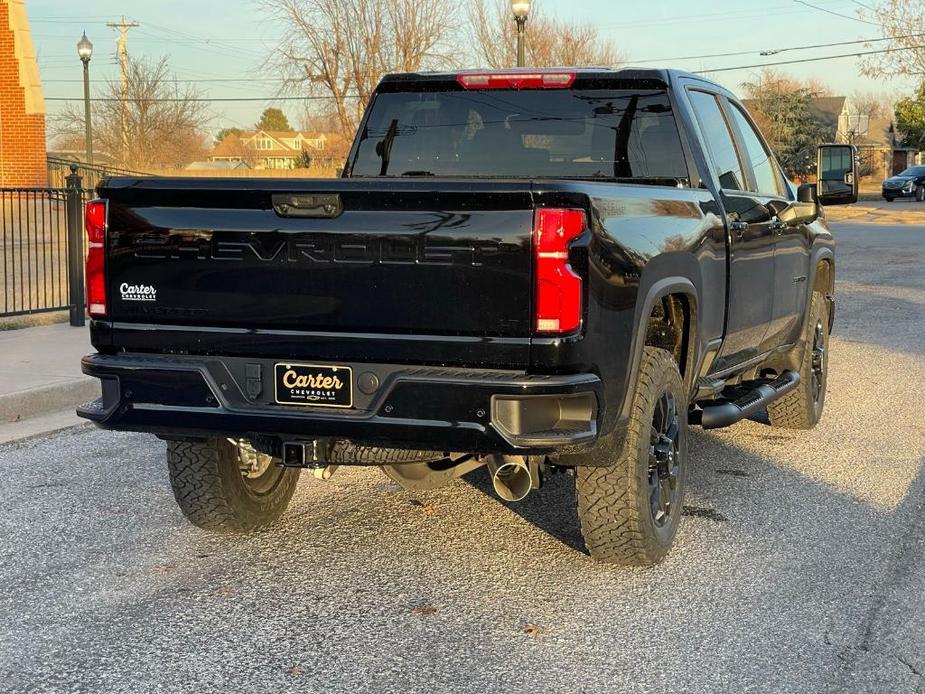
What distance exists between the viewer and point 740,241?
593 centimetres

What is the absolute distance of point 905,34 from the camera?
4528 centimetres

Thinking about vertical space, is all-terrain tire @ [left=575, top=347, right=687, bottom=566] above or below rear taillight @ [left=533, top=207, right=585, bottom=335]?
below

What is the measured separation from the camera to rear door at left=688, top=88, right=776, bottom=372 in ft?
19.4

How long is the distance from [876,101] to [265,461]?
14884cm

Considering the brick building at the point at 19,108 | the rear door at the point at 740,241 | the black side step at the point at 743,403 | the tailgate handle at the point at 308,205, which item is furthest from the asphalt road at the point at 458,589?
the brick building at the point at 19,108

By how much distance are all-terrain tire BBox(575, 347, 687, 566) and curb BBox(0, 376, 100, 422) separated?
192 inches

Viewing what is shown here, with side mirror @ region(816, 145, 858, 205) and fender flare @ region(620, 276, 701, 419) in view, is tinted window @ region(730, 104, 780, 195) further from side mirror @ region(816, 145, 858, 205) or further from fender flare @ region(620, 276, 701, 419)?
fender flare @ region(620, 276, 701, 419)

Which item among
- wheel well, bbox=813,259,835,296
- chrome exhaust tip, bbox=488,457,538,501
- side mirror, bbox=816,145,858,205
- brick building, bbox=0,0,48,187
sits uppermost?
brick building, bbox=0,0,48,187

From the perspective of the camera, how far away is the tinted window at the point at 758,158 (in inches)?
269

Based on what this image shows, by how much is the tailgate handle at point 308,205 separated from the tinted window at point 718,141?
2469 mm

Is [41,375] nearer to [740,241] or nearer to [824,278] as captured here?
[740,241]

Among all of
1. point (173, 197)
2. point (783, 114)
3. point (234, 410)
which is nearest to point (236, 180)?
point (173, 197)

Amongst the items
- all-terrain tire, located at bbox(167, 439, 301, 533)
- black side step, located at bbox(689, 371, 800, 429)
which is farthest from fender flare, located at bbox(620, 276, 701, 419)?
all-terrain tire, located at bbox(167, 439, 301, 533)

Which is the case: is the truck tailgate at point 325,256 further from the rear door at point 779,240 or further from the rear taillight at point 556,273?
the rear door at point 779,240
